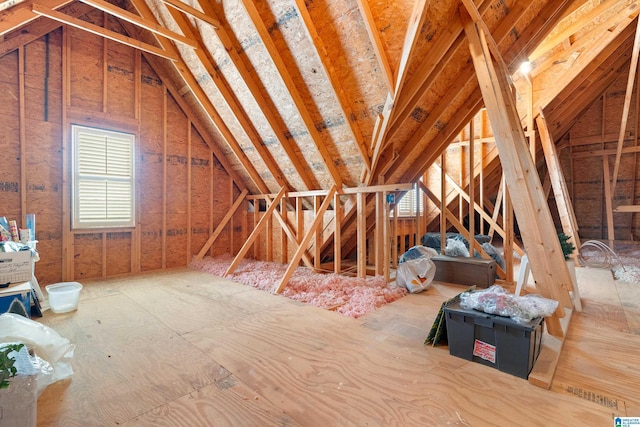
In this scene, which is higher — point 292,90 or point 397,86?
point 292,90

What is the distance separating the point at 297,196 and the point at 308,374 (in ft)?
10.0

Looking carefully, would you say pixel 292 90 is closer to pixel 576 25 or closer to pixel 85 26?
pixel 85 26

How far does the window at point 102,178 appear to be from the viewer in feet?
12.5

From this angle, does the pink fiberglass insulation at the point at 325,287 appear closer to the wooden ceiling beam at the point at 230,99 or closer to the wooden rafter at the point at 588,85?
the wooden ceiling beam at the point at 230,99

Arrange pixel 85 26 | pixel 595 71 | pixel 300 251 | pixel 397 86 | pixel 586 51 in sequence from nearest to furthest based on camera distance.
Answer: pixel 397 86
pixel 85 26
pixel 300 251
pixel 586 51
pixel 595 71

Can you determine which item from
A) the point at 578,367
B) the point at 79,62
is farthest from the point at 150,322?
the point at 79,62

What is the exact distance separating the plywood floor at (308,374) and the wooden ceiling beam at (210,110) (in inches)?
101

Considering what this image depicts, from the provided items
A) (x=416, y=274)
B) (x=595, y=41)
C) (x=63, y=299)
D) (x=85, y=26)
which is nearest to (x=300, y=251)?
(x=416, y=274)

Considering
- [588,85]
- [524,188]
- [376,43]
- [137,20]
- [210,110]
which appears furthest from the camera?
[588,85]

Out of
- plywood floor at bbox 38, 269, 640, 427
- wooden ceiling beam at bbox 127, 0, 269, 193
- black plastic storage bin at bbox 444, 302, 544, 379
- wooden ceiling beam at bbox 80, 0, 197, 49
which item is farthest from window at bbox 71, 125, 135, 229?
black plastic storage bin at bbox 444, 302, 544, 379

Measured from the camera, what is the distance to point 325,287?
3426 mm

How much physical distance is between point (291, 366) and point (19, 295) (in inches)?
88.7

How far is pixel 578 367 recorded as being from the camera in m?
1.78

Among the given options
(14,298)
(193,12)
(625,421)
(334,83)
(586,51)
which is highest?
(586,51)
